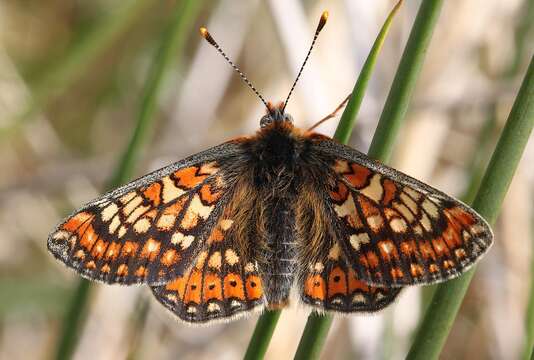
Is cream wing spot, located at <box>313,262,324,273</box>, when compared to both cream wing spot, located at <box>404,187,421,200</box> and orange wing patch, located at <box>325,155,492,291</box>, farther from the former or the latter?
cream wing spot, located at <box>404,187,421,200</box>

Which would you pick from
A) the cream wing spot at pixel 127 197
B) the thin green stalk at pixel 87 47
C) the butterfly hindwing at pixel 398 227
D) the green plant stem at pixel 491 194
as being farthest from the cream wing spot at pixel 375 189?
the thin green stalk at pixel 87 47

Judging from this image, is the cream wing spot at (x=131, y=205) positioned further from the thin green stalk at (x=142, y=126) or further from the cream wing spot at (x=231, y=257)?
the cream wing spot at (x=231, y=257)

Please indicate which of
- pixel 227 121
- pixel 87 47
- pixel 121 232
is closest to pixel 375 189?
pixel 121 232

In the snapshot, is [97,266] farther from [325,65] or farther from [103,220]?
[325,65]

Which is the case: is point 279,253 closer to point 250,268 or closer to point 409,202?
point 250,268

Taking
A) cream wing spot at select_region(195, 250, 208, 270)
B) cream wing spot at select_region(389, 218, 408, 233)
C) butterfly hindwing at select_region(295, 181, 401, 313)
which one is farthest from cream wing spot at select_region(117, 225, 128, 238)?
cream wing spot at select_region(389, 218, 408, 233)

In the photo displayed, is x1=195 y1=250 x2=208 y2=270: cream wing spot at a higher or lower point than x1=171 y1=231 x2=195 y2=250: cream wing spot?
lower
